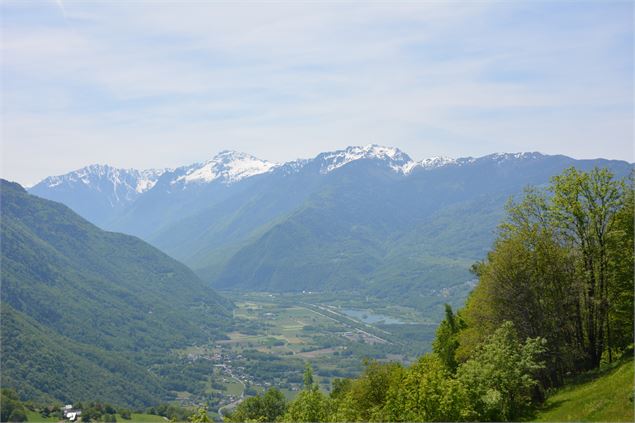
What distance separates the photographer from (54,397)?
160 metres

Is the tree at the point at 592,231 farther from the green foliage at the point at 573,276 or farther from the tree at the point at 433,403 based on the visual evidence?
the tree at the point at 433,403

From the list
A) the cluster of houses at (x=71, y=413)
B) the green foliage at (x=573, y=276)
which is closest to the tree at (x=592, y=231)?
the green foliage at (x=573, y=276)

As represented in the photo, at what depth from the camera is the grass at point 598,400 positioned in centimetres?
2630

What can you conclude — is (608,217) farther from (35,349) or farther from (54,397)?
(35,349)

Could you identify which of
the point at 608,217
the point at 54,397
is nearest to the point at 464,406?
the point at 608,217

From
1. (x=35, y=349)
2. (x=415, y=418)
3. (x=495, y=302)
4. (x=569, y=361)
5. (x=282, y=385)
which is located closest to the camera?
(x=415, y=418)

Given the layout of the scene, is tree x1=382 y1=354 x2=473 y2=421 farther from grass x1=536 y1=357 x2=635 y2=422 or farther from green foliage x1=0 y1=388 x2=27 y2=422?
green foliage x1=0 y1=388 x2=27 y2=422

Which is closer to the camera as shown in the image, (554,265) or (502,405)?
(502,405)

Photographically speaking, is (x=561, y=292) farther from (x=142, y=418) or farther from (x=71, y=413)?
(x=142, y=418)

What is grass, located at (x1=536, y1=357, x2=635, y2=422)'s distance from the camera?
86.3 feet

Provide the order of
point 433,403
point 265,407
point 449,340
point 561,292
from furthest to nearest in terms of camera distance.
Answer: point 265,407, point 449,340, point 561,292, point 433,403

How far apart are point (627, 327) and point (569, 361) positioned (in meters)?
5.35

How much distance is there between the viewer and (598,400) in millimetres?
28828

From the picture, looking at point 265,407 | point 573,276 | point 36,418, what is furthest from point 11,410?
point 573,276
